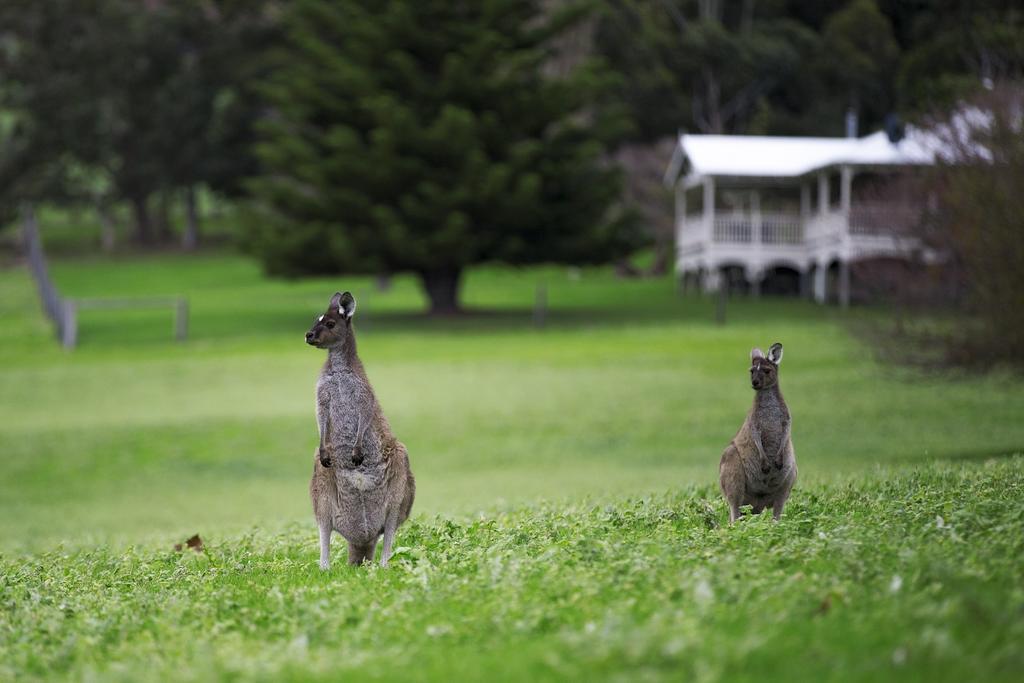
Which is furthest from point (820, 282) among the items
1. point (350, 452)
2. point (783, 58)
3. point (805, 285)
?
point (350, 452)

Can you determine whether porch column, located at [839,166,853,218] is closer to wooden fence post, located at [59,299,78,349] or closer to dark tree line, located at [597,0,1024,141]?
dark tree line, located at [597,0,1024,141]

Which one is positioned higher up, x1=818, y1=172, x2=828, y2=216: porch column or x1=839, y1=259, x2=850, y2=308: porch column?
x1=818, y1=172, x2=828, y2=216: porch column

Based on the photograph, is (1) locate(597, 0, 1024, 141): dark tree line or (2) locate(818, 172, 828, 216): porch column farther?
(1) locate(597, 0, 1024, 141): dark tree line

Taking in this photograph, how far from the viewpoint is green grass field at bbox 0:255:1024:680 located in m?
6.09

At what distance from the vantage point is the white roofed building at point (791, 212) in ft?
155

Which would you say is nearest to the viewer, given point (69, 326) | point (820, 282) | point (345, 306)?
point (345, 306)

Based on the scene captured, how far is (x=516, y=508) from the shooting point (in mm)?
13969

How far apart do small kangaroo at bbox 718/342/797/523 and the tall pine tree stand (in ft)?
113

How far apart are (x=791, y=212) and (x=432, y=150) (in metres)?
18.3

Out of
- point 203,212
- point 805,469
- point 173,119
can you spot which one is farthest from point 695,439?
point 203,212

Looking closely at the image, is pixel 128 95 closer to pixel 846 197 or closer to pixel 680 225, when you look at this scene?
pixel 680 225

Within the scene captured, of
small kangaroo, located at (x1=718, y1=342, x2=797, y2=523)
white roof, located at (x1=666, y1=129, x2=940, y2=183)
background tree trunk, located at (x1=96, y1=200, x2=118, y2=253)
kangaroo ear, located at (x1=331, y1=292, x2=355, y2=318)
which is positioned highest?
white roof, located at (x1=666, y1=129, x2=940, y2=183)

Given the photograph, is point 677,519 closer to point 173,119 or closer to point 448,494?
point 448,494

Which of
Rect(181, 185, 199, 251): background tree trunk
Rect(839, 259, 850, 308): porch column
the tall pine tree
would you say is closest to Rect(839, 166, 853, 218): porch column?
Rect(839, 259, 850, 308): porch column
